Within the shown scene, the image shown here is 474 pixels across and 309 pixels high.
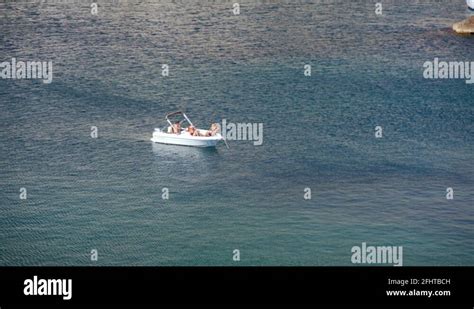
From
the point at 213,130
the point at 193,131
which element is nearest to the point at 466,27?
the point at 213,130

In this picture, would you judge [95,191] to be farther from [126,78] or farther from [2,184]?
Answer: [126,78]

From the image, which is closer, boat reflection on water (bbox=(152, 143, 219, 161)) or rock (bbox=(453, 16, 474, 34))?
boat reflection on water (bbox=(152, 143, 219, 161))

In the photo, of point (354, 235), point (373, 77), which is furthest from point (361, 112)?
point (354, 235)
